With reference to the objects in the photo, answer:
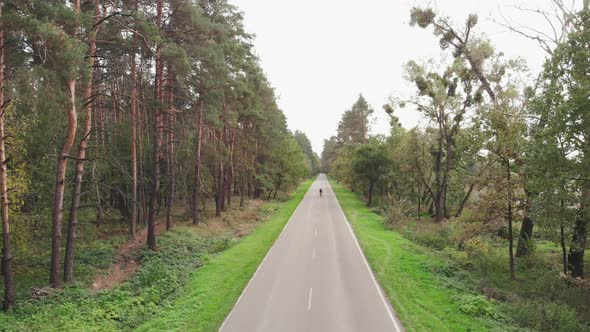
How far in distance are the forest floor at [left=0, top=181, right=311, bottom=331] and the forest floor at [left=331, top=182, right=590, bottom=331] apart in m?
6.95

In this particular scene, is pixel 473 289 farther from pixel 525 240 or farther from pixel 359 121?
pixel 359 121

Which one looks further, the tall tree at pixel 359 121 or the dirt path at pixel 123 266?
the tall tree at pixel 359 121

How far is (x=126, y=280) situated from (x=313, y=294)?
8650 millimetres

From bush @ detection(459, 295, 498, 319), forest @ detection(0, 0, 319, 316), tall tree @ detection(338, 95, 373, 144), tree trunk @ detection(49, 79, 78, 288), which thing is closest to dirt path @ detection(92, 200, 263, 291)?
forest @ detection(0, 0, 319, 316)

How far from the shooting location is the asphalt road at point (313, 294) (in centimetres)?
1109

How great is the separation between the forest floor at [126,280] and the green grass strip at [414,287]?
6.48m

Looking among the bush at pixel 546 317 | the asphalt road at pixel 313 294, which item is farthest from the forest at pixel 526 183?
the asphalt road at pixel 313 294

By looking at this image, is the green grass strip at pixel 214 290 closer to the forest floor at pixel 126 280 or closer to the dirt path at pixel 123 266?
the forest floor at pixel 126 280

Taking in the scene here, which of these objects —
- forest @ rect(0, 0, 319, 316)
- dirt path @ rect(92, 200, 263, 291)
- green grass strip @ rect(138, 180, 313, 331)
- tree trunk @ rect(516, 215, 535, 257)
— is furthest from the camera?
tree trunk @ rect(516, 215, 535, 257)

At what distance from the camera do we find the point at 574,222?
13164 mm

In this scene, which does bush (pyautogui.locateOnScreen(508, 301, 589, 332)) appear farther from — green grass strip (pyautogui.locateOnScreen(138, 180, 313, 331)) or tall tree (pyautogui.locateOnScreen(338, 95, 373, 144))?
tall tree (pyautogui.locateOnScreen(338, 95, 373, 144))

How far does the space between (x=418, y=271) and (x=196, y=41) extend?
53.7 feet

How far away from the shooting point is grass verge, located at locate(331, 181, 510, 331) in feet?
36.9

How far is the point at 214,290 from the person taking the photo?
14016 mm
